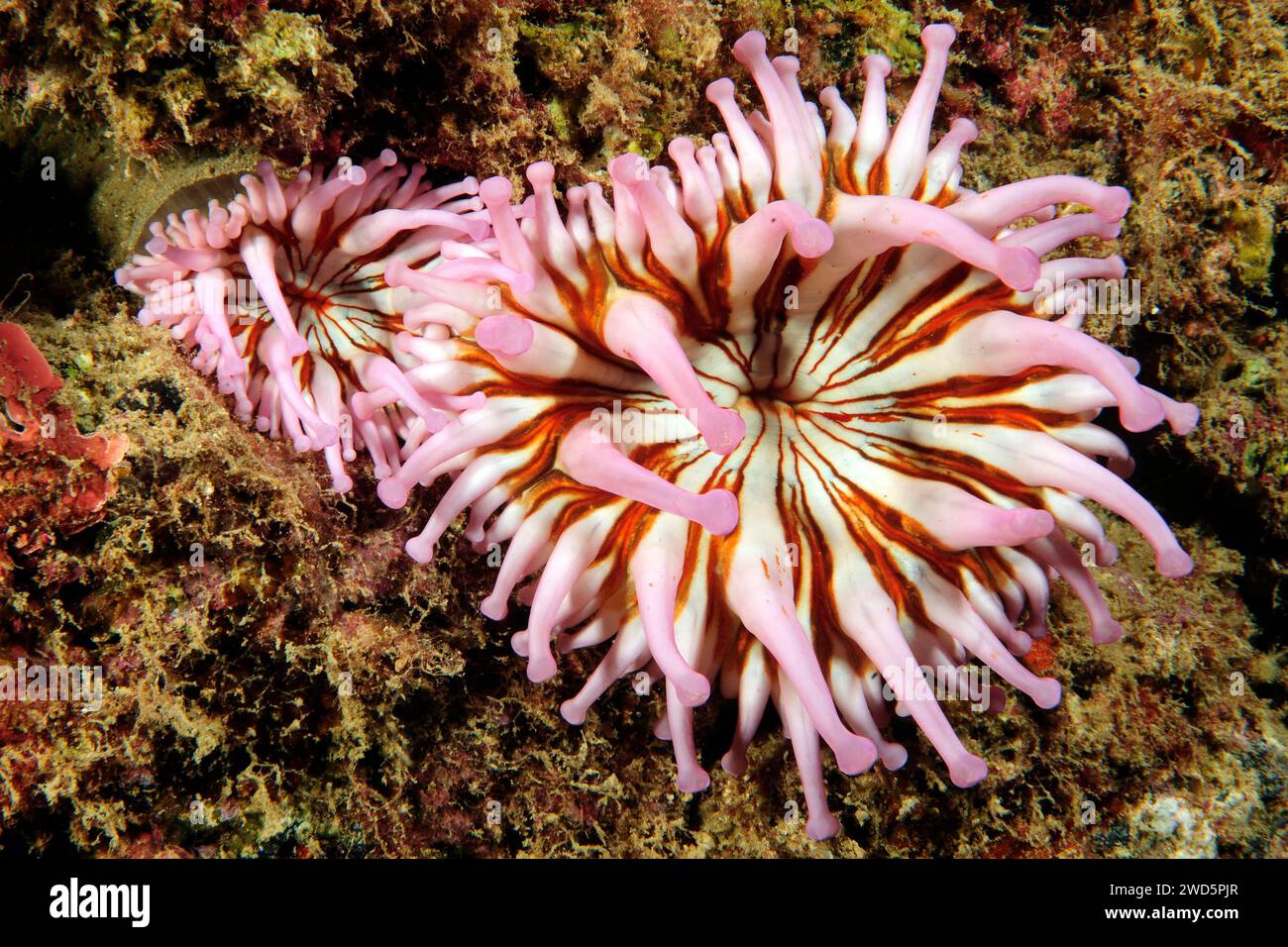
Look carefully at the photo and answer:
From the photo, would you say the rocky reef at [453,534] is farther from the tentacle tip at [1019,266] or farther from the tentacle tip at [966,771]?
the tentacle tip at [1019,266]

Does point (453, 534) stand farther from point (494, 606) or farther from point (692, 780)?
point (692, 780)

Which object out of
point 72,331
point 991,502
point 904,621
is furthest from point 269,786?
point 991,502

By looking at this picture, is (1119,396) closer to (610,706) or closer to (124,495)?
(610,706)

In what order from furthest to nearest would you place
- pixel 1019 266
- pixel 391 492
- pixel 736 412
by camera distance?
pixel 736 412, pixel 391 492, pixel 1019 266

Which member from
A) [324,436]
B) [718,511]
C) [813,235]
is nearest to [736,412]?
[718,511]

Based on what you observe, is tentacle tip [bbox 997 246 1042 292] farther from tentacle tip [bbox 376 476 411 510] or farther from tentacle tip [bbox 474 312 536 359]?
tentacle tip [bbox 376 476 411 510]

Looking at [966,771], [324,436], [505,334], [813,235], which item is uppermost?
[813,235]

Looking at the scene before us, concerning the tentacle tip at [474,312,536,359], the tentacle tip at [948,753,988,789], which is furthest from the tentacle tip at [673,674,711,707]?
the tentacle tip at [474,312,536,359]
